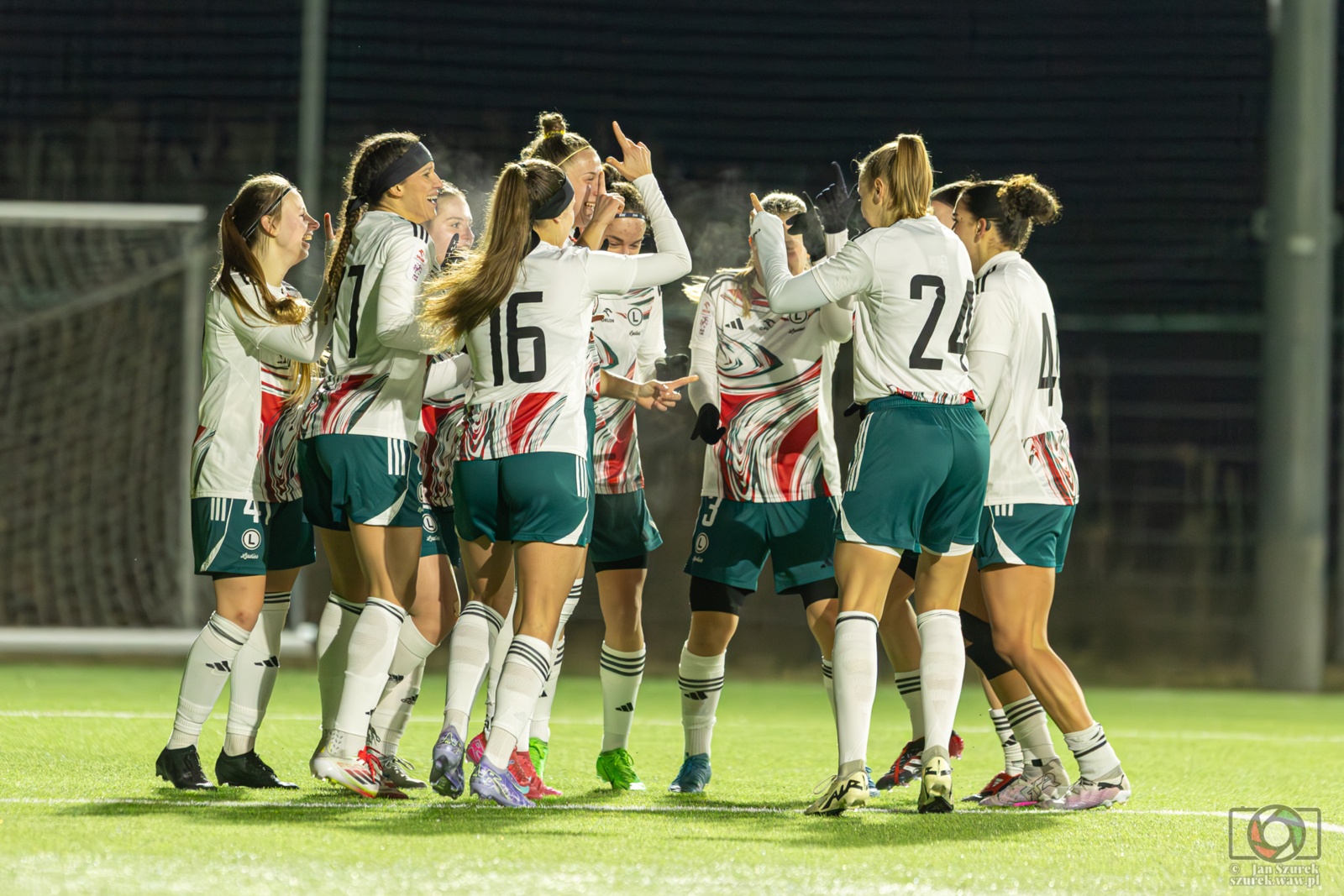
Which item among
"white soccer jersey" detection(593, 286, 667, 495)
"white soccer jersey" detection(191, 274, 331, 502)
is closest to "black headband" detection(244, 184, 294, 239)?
"white soccer jersey" detection(191, 274, 331, 502)

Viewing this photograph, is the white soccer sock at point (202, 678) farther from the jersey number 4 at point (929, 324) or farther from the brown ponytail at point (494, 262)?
the jersey number 4 at point (929, 324)

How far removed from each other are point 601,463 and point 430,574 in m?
0.68

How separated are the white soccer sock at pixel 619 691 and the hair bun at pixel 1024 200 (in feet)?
6.00

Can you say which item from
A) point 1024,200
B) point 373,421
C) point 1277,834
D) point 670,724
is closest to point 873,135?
point 670,724

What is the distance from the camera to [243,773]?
4.32 m

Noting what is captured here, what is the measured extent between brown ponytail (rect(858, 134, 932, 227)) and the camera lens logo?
187 cm

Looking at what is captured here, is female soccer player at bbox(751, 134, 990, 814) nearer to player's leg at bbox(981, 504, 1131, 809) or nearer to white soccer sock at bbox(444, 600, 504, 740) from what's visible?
player's leg at bbox(981, 504, 1131, 809)

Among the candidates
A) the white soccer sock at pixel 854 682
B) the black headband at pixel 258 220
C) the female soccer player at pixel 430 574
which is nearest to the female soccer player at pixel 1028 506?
the white soccer sock at pixel 854 682

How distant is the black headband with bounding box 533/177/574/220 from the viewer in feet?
13.4

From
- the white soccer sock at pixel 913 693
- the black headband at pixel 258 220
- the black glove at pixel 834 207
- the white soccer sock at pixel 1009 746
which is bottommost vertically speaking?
the white soccer sock at pixel 1009 746

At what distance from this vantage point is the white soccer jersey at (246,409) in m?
Result: 4.31

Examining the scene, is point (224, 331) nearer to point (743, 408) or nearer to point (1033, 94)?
point (743, 408)

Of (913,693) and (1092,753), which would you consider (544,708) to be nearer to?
(913,693)

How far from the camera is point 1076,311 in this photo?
9852mm
